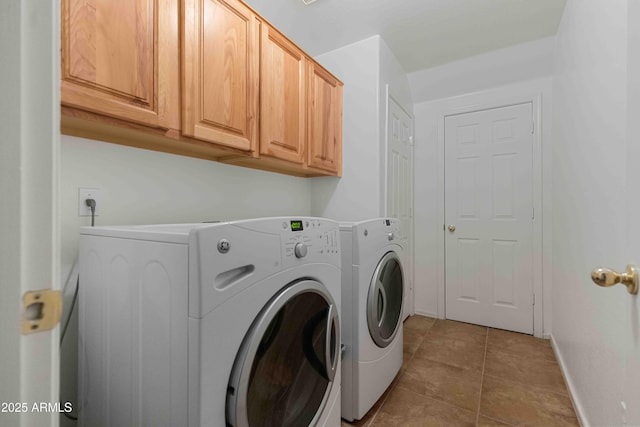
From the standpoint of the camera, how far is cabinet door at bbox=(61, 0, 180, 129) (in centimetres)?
84

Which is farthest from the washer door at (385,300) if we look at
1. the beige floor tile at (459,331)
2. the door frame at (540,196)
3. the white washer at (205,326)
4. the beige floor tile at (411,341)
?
the door frame at (540,196)

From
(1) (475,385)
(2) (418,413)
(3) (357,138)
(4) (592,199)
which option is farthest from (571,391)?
(3) (357,138)

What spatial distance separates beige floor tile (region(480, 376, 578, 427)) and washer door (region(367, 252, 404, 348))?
630mm

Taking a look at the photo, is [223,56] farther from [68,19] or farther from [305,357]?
[305,357]

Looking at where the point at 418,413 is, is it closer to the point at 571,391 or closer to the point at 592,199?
the point at 571,391

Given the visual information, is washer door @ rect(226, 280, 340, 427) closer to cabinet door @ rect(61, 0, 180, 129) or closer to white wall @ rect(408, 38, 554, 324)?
cabinet door @ rect(61, 0, 180, 129)

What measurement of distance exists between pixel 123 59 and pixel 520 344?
3.15 metres

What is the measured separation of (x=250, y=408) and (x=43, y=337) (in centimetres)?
57

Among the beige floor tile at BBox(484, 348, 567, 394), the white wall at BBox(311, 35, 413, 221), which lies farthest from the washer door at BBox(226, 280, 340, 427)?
the beige floor tile at BBox(484, 348, 567, 394)

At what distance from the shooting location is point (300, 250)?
0.97 meters

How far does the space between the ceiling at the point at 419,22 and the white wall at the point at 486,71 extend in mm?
100

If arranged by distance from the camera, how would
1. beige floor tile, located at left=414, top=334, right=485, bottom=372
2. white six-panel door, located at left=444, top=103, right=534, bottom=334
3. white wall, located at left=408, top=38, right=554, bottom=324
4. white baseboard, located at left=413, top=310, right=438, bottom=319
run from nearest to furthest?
1. beige floor tile, located at left=414, top=334, right=485, bottom=372
2. white wall, located at left=408, top=38, right=554, bottom=324
3. white six-panel door, located at left=444, top=103, right=534, bottom=334
4. white baseboard, located at left=413, top=310, right=438, bottom=319

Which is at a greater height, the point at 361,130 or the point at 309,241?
the point at 361,130

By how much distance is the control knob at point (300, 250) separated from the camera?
38.0 inches
